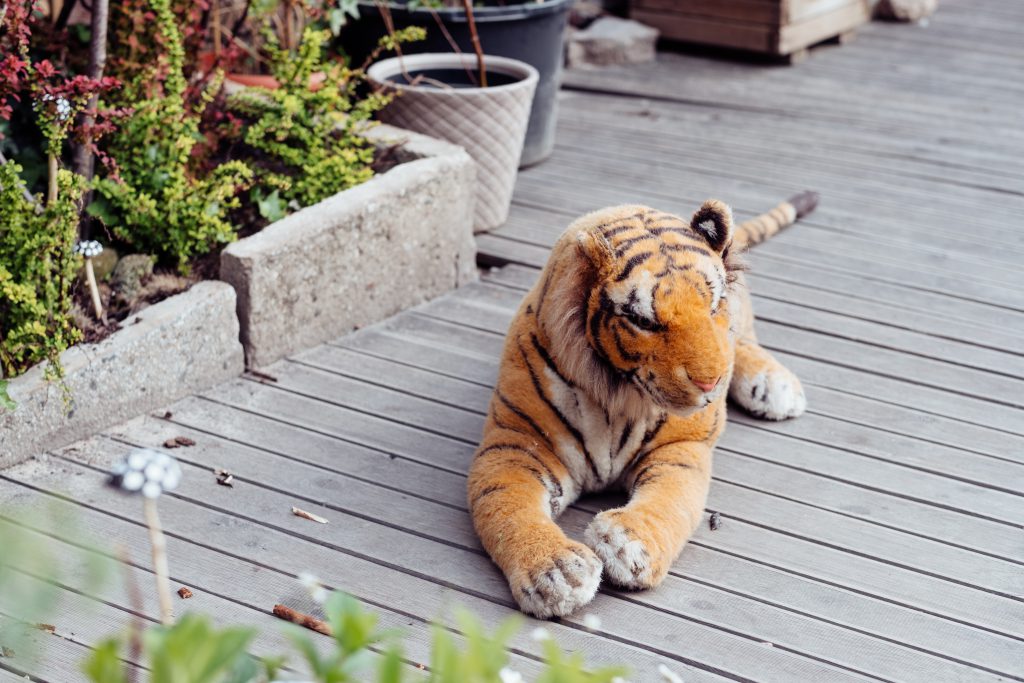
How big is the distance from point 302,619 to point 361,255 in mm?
1311

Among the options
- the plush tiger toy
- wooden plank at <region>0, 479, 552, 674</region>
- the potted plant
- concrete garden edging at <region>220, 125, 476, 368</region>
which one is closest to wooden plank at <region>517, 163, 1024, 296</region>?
the potted plant

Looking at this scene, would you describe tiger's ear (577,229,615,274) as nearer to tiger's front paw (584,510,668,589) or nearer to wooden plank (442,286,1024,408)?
tiger's front paw (584,510,668,589)

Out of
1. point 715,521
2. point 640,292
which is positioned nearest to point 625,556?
point 715,521

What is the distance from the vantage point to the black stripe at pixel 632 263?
209 cm

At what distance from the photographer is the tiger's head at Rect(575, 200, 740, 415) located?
203 cm

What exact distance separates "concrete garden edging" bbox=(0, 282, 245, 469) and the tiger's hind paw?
125 centimetres

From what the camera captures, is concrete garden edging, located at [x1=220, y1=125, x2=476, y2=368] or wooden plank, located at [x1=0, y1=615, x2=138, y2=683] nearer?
wooden plank, located at [x1=0, y1=615, x2=138, y2=683]

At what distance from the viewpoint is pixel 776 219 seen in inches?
148

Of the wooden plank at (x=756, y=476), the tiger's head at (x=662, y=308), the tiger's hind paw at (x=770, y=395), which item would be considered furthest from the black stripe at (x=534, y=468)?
the tiger's hind paw at (x=770, y=395)

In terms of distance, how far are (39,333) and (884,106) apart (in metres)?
4.02

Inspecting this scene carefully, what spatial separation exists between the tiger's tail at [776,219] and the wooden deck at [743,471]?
62 mm

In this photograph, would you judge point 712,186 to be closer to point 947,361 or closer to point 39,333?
point 947,361

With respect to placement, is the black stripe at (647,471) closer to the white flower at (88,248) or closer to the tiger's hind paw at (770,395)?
the tiger's hind paw at (770,395)

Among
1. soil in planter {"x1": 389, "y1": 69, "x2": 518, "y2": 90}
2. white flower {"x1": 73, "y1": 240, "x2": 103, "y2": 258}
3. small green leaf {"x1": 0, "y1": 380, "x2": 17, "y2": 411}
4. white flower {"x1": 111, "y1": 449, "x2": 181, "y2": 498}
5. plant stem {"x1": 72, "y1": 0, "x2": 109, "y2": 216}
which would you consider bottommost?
small green leaf {"x1": 0, "y1": 380, "x2": 17, "y2": 411}
